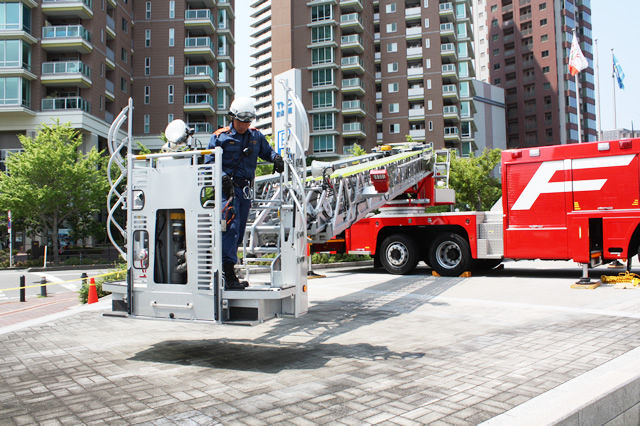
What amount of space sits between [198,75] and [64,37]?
43.4ft

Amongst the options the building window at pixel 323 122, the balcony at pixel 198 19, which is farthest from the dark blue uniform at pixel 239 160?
the building window at pixel 323 122

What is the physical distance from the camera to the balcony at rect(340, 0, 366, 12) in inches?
2443

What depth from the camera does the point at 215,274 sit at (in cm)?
515

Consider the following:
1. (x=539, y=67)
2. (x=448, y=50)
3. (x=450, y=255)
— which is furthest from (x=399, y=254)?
(x=539, y=67)

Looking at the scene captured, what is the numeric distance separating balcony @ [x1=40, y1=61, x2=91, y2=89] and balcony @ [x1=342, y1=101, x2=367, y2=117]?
99.8 ft

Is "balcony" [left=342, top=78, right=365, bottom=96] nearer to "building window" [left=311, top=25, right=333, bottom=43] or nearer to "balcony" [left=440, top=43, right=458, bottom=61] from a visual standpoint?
"building window" [left=311, top=25, right=333, bottom=43]

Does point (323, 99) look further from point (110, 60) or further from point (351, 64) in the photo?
point (110, 60)

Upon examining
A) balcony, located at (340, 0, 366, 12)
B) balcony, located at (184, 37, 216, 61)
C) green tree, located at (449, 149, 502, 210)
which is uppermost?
balcony, located at (340, 0, 366, 12)

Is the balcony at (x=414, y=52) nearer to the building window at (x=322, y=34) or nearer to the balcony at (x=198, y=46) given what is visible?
the building window at (x=322, y=34)

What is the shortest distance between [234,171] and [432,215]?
8.28 m

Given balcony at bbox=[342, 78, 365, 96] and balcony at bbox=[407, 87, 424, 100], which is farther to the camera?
balcony at bbox=[407, 87, 424, 100]

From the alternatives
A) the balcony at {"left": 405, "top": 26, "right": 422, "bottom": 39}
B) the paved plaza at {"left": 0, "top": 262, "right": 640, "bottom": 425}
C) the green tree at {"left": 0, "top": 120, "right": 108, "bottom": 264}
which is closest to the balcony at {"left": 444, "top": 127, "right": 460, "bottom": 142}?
the balcony at {"left": 405, "top": 26, "right": 422, "bottom": 39}

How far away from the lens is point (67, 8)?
128 ft

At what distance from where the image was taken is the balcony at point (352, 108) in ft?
201
